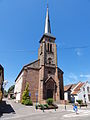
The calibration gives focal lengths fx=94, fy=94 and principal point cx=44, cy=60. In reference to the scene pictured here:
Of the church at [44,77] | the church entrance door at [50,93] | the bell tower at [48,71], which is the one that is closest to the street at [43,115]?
the church at [44,77]

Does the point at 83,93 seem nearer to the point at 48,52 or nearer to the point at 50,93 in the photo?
the point at 50,93

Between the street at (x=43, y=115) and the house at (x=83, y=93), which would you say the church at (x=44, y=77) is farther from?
the street at (x=43, y=115)

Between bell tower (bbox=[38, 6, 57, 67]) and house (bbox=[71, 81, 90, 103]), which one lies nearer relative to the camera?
bell tower (bbox=[38, 6, 57, 67])

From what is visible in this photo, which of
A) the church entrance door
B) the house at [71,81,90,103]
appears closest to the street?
the church entrance door

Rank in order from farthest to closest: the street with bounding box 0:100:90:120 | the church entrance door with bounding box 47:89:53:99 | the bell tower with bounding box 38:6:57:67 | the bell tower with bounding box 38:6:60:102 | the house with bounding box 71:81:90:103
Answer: the house with bounding box 71:81:90:103 < the bell tower with bounding box 38:6:57:67 < the church entrance door with bounding box 47:89:53:99 < the bell tower with bounding box 38:6:60:102 < the street with bounding box 0:100:90:120

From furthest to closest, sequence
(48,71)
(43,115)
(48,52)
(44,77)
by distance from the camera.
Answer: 1. (48,52)
2. (48,71)
3. (44,77)
4. (43,115)

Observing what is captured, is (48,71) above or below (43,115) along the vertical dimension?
above

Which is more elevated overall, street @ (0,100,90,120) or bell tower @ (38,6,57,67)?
bell tower @ (38,6,57,67)

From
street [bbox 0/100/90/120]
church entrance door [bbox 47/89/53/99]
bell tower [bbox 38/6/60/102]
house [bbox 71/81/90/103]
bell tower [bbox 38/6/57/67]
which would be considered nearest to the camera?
street [bbox 0/100/90/120]

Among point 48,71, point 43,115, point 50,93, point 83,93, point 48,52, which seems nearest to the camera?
point 43,115

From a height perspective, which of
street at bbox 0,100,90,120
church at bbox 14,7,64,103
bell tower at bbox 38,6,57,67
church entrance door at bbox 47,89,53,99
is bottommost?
street at bbox 0,100,90,120

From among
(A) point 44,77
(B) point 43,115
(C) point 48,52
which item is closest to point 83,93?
(A) point 44,77

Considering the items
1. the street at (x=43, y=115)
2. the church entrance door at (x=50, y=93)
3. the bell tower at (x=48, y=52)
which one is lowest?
the street at (x=43, y=115)

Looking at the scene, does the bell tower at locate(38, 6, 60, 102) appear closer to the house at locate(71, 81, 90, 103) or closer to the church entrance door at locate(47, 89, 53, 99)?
the church entrance door at locate(47, 89, 53, 99)
